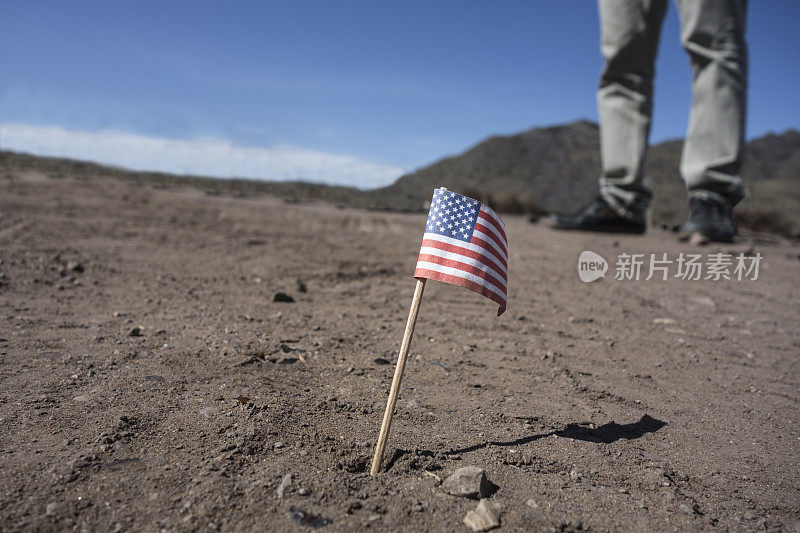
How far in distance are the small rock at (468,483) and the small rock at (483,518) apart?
59 mm

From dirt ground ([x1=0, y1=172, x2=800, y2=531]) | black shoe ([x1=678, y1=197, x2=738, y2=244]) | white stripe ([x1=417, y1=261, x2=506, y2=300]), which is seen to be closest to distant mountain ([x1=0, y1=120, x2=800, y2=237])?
dirt ground ([x1=0, y1=172, x2=800, y2=531])

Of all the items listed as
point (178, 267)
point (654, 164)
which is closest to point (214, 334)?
point (178, 267)

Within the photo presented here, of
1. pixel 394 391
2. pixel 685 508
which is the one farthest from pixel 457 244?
pixel 685 508

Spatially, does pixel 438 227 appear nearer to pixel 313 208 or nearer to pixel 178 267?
pixel 178 267

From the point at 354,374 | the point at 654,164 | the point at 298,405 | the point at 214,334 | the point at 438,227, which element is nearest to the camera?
the point at 438,227

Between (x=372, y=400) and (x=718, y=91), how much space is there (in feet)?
15.8

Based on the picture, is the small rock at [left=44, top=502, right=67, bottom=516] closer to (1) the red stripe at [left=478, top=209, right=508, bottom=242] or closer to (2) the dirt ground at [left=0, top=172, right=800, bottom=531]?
(2) the dirt ground at [left=0, top=172, right=800, bottom=531]

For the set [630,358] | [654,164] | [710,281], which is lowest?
[630,358]

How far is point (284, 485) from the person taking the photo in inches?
61.6

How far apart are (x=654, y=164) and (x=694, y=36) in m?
16.9

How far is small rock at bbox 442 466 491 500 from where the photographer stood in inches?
Answer: 62.2

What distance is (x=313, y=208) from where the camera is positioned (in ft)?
30.6

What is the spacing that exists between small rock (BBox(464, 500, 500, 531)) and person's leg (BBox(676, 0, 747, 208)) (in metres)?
4.78

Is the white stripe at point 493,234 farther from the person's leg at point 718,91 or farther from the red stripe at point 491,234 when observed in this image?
the person's leg at point 718,91
